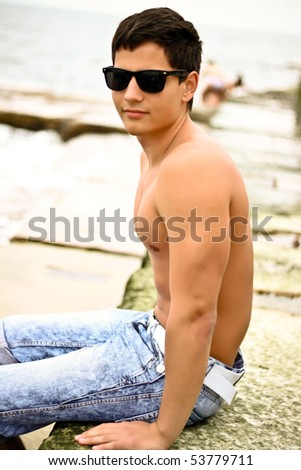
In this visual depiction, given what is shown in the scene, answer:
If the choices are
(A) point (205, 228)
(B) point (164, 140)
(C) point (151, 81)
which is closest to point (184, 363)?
(A) point (205, 228)

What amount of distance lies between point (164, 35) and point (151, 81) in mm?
131

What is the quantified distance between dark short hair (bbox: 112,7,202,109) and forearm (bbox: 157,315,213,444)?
0.70m

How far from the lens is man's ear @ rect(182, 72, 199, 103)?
5.90 feet

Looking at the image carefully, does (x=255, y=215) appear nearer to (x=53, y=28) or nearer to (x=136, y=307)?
(x=136, y=307)

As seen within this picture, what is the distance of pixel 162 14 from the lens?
1794 millimetres

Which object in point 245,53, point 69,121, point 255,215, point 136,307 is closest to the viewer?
point 136,307

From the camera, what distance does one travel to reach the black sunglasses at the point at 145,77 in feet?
5.63

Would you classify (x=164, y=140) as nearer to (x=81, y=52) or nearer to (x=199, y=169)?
(x=199, y=169)

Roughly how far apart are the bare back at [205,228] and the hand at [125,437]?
11.4 inches

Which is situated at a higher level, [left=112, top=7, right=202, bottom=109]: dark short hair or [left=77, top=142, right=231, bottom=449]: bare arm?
[left=112, top=7, right=202, bottom=109]: dark short hair

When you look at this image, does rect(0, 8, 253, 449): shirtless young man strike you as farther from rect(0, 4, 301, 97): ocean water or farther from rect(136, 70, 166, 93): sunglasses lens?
rect(0, 4, 301, 97): ocean water

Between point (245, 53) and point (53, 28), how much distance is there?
15494mm

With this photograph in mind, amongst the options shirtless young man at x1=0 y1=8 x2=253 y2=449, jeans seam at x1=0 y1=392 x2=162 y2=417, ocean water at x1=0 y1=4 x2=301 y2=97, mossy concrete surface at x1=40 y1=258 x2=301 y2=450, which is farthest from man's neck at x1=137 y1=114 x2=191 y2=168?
ocean water at x1=0 y1=4 x2=301 y2=97

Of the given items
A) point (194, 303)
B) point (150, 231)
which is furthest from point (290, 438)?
point (150, 231)
